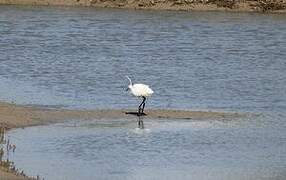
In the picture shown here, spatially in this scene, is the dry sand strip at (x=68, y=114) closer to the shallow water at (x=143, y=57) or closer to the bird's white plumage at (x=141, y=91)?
the bird's white plumage at (x=141, y=91)

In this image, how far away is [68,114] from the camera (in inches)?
822

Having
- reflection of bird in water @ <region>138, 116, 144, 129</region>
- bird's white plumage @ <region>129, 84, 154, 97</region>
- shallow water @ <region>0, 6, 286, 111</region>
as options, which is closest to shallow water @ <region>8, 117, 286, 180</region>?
reflection of bird in water @ <region>138, 116, 144, 129</region>

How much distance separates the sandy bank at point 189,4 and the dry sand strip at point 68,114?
25187 millimetres

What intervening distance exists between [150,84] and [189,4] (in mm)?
21567

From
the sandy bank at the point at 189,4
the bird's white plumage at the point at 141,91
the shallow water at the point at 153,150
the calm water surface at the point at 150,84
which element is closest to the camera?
the shallow water at the point at 153,150

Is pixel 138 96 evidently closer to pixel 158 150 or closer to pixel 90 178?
pixel 158 150

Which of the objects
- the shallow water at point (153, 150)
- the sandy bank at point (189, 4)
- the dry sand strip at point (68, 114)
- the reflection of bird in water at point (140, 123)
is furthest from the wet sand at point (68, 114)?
the sandy bank at point (189, 4)

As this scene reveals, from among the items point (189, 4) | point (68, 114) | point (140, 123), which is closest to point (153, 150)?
point (140, 123)

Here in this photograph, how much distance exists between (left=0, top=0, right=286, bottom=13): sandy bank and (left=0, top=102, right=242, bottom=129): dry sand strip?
25.2 meters

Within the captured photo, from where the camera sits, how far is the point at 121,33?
37531 millimetres

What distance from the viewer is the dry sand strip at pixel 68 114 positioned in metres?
19.9

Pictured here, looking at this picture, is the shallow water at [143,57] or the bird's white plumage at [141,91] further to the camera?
the shallow water at [143,57]

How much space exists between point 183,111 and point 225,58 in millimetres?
10182

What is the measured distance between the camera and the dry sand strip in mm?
19922
